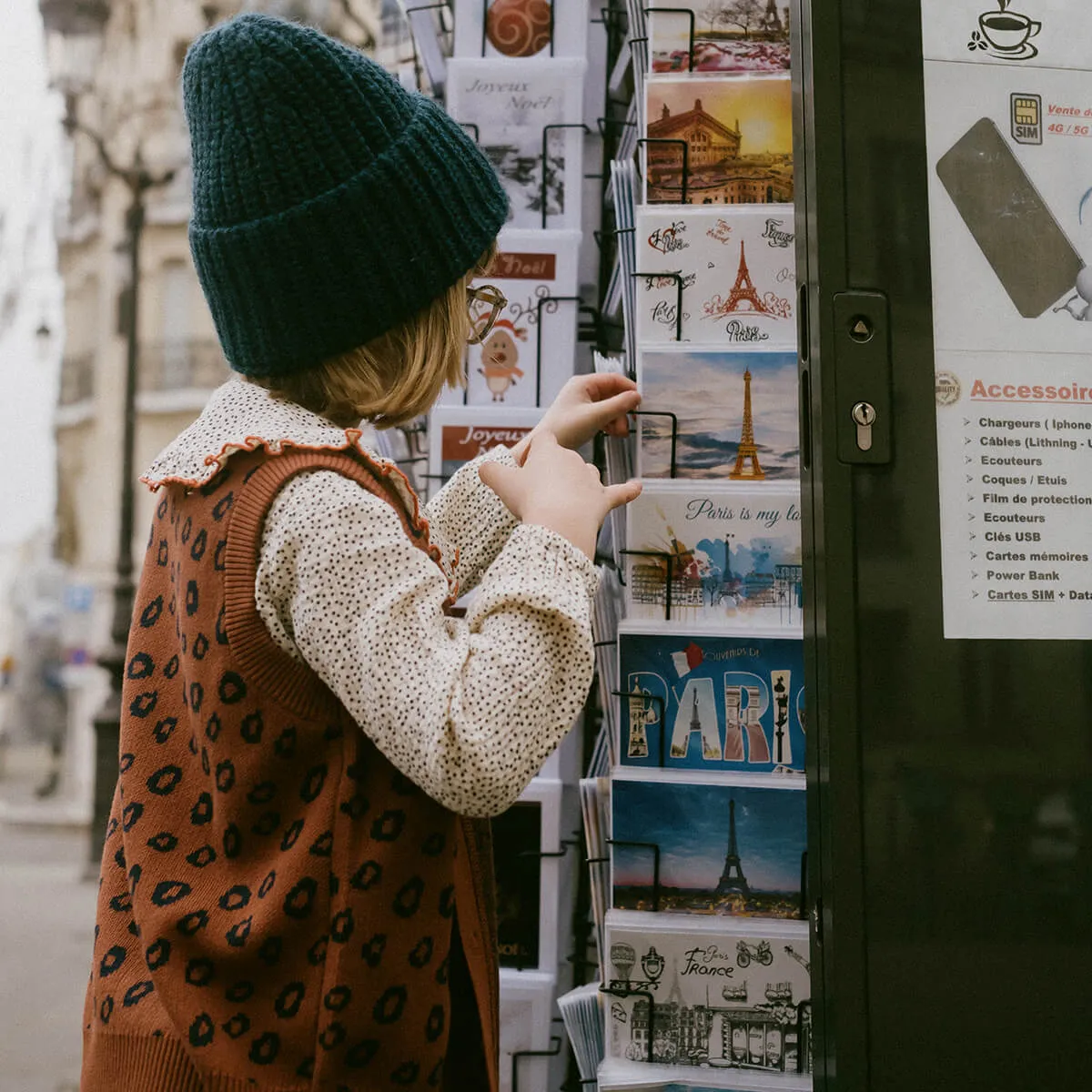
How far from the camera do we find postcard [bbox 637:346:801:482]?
46.3 inches

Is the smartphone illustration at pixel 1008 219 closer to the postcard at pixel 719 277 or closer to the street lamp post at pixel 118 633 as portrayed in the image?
the postcard at pixel 719 277

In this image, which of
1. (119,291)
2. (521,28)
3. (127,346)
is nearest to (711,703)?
(521,28)

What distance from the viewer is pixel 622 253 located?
1.25 meters

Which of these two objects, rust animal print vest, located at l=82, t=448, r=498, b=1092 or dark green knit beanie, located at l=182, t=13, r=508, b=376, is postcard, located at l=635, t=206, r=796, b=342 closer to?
dark green knit beanie, located at l=182, t=13, r=508, b=376

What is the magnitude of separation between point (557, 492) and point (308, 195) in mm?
315

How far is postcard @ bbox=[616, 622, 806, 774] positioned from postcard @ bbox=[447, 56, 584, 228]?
1.95 ft

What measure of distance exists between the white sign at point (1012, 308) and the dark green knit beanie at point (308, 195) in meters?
0.45

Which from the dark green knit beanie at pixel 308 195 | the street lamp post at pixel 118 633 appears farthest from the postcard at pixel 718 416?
the street lamp post at pixel 118 633

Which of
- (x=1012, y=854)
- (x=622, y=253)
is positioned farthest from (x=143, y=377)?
(x=1012, y=854)

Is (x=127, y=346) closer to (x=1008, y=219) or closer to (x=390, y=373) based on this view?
(x=390, y=373)

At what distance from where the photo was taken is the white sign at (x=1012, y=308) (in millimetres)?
940

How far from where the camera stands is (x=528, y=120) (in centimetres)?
139

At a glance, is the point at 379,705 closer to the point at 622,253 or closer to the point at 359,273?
the point at 359,273

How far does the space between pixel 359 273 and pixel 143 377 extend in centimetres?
717
